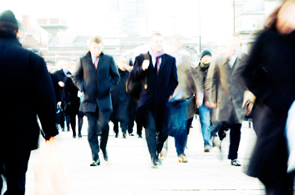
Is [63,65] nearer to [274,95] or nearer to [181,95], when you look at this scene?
[181,95]

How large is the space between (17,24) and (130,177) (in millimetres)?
3425

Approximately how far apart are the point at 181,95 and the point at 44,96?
5.08 meters

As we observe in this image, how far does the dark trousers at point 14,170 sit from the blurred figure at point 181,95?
16.6 ft

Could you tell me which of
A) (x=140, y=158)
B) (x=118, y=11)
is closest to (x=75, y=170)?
(x=140, y=158)

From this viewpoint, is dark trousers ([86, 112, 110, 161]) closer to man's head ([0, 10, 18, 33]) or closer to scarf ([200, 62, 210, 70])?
scarf ([200, 62, 210, 70])

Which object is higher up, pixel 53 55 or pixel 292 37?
pixel 292 37

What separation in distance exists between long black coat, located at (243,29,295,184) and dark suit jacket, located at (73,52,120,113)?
4811 mm

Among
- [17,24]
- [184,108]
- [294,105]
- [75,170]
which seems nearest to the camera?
[294,105]

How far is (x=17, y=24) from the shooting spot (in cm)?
428

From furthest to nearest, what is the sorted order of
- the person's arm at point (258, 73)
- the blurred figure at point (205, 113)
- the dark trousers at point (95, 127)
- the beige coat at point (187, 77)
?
1. the blurred figure at point (205, 113)
2. the beige coat at point (187, 77)
3. the dark trousers at point (95, 127)
4. the person's arm at point (258, 73)

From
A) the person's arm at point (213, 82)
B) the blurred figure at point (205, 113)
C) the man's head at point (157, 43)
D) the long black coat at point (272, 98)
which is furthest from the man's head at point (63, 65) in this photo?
the long black coat at point (272, 98)

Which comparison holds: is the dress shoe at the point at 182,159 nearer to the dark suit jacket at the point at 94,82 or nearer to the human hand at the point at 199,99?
the human hand at the point at 199,99

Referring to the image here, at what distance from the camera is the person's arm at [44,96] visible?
Answer: 4160 millimetres

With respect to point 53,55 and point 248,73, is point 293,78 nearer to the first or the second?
point 248,73
